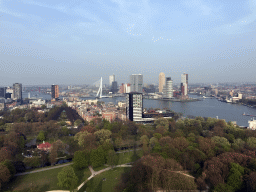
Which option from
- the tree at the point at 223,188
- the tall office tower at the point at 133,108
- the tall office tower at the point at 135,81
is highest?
the tall office tower at the point at 135,81

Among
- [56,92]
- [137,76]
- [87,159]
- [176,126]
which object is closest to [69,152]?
[87,159]

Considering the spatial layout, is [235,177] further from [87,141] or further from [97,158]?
[87,141]

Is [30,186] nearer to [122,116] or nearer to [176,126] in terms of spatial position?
[176,126]

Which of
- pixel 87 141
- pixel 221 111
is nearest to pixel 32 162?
pixel 87 141

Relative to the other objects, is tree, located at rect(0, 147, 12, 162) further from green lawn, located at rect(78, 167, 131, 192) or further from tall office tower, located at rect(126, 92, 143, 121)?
tall office tower, located at rect(126, 92, 143, 121)

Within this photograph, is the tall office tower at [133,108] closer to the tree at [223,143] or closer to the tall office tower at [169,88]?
the tree at [223,143]

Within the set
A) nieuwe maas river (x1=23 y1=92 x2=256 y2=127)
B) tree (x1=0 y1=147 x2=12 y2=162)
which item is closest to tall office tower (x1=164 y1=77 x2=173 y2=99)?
nieuwe maas river (x1=23 y1=92 x2=256 y2=127)

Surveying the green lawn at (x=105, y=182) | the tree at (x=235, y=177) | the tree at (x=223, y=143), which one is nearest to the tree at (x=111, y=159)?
the green lawn at (x=105, y=182)
